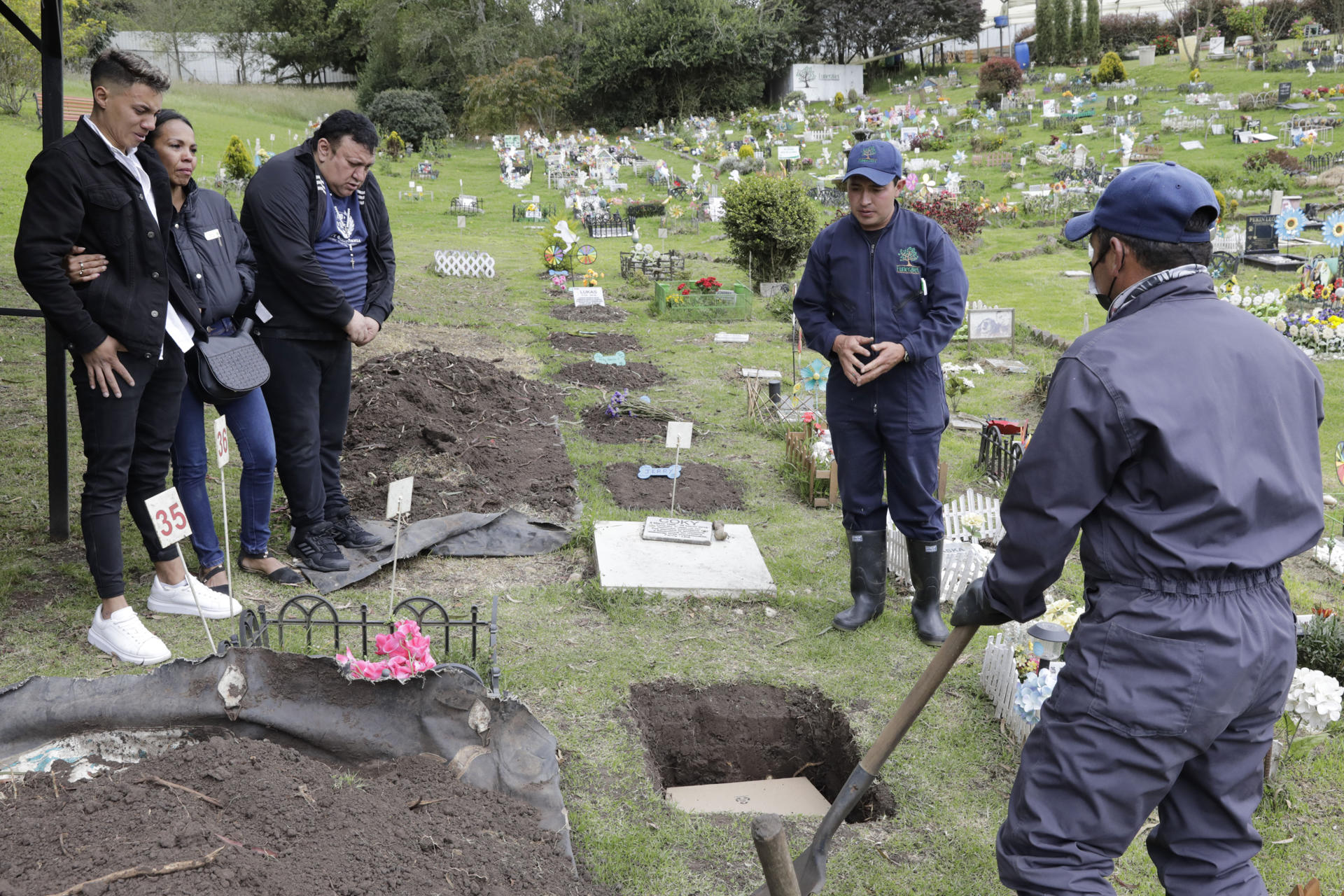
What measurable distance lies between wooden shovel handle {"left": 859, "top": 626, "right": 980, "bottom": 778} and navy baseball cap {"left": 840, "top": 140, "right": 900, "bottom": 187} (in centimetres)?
220

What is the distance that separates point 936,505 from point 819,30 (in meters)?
47.5

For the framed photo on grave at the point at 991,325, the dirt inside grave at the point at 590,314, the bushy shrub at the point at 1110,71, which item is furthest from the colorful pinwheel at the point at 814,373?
the bushy shrub at the point at 1110,71

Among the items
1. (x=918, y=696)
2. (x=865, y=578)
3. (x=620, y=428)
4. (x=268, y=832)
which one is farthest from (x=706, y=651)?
(x=620, y=428)

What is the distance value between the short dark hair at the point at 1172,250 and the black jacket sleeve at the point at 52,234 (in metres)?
3.49

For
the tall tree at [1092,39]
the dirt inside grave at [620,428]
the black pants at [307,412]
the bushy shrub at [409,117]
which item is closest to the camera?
the black pants at [307,412]

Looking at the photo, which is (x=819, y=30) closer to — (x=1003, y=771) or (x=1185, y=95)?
(x=1185, y=95)

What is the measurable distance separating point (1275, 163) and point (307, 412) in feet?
77.5

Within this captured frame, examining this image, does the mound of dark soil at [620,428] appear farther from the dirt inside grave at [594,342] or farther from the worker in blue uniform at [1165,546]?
the worker in blue uniform at [1165,546]

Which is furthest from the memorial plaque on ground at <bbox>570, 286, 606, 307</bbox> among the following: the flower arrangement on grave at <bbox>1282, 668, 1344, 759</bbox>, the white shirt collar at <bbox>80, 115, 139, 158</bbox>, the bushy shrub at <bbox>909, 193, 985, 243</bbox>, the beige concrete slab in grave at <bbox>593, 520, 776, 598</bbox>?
the flower arrangement on grave at <bbox>1282, 668, 1344, 759</bbox>

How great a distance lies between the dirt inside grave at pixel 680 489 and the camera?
6.34 meters

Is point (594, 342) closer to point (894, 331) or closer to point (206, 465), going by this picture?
point (206, 465)

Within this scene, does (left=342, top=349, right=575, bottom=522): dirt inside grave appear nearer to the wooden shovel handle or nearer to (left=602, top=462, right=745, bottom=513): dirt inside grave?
(left=602, top=462, right=745, bottom=513): dirt inside grave

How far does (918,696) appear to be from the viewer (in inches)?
104

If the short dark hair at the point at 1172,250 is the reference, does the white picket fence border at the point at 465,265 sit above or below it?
above
